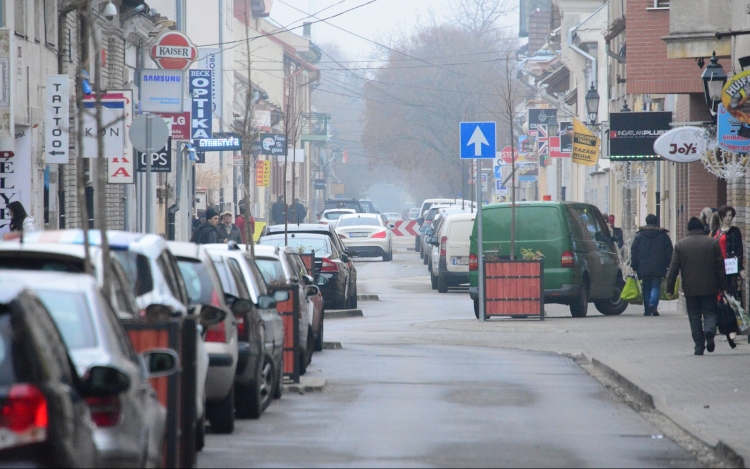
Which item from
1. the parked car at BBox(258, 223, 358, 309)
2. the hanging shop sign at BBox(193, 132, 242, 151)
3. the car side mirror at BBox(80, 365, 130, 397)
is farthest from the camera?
the hanging shop sign at BBox(193, 132, 242, 151)

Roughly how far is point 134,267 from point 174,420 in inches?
54.1

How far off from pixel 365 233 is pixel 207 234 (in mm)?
18009

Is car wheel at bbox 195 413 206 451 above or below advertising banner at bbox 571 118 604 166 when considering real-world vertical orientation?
below

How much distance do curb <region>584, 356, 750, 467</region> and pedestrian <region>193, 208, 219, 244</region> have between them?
42.3 feet

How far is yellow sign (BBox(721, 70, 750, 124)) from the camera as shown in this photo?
49.5 ft

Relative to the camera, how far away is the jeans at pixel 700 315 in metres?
16.2

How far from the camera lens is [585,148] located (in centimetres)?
3834

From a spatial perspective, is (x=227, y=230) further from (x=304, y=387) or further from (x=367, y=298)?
(x=304, y=387)

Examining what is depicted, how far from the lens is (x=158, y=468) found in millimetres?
6426

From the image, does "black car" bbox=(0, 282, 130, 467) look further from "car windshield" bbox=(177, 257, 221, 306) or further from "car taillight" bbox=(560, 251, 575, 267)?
"car taillight" bbox=(560, 251, 575, 267)

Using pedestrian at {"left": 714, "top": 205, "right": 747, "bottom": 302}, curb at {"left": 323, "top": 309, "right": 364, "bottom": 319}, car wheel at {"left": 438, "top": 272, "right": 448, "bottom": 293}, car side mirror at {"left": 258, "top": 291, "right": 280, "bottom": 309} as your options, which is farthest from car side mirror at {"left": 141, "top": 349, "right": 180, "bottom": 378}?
car wheel at {"left": 438, "top": 272, "right": 448, "bottom": 293}

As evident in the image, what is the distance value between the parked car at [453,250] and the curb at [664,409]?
13.8m

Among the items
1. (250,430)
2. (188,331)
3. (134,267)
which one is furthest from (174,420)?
(250,430)

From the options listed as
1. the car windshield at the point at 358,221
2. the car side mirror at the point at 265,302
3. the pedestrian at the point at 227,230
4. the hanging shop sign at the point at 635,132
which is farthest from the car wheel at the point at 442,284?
the car side mirror at the point at 265,302
